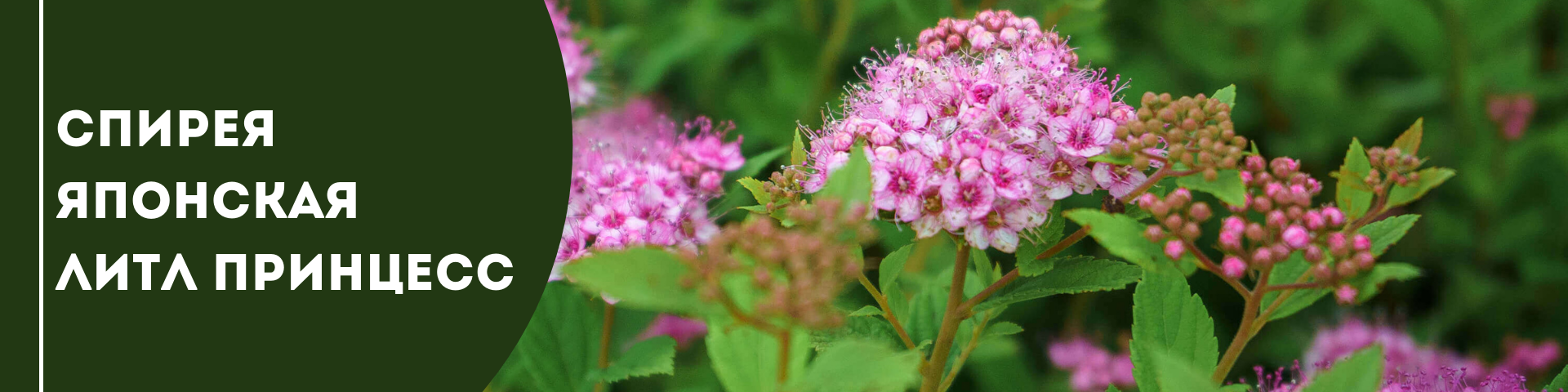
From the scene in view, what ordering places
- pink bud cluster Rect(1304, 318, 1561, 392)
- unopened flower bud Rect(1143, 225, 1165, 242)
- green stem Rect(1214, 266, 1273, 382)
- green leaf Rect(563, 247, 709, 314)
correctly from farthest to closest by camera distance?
pink bud cluster Rect(1304, 318, 1561, 392) < green stem Rect(1214, 266, 1273, 382) < unopened flower bud Rect(1143, 225, 1165, 242) < green leaf Rect(563, 247, 709, 314)

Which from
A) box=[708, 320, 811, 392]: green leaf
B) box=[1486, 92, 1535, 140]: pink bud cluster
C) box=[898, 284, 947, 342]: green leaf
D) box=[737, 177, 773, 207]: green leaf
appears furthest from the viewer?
box=[1486, 92, 1535, 140]: pink bud cluster

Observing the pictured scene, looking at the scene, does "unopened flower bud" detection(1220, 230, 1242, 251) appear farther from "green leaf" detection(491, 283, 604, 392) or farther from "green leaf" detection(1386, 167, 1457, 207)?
"green leaf" detection(491, 283, 604, 392)

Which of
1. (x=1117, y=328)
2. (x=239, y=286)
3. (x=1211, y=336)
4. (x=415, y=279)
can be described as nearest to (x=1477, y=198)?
(x=1117, y=328)

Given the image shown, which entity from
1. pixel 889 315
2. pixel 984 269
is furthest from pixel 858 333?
pixel 984 269

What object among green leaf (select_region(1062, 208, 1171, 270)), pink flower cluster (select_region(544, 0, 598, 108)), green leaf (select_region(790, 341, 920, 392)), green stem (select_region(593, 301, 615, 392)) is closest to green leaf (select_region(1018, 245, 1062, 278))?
green leaf (select_region(1062, 208, 1171, 270))

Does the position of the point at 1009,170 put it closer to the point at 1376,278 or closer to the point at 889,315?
the point at 889,315

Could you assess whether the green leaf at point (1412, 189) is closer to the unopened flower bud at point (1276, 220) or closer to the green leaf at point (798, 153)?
the unopened flower bud at point (1276, 220)

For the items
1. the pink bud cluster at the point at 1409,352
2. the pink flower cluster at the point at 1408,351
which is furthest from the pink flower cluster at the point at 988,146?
the pink flower cluster at the point at 1408,351

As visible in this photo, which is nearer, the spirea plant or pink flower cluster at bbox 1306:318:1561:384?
the spirea plant

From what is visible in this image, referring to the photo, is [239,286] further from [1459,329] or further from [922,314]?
Answer: [1459,329]
